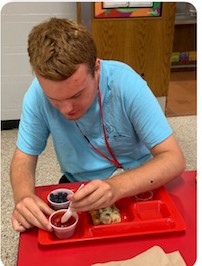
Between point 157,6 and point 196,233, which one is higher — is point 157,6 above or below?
above

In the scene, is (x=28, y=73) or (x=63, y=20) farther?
(x=28, y=73)

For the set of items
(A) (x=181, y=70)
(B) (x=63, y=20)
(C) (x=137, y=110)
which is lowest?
(A) (x=181, y=70)

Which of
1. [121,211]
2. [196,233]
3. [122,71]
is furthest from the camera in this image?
[122,71]

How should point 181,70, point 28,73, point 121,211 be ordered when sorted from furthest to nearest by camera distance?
point 181,70, point 28,73, point 121,211

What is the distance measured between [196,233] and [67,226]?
319 mm

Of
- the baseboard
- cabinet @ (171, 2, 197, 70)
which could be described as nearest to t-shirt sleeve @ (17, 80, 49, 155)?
the baseboard

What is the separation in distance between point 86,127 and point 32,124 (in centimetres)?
18

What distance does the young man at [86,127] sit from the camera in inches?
37.3

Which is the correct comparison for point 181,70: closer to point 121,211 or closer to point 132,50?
point 132,50

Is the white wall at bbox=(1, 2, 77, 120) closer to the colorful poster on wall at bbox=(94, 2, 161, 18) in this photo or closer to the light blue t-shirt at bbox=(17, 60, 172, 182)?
the colorful poster on wall at bbox=(94, 2, 161, 18)

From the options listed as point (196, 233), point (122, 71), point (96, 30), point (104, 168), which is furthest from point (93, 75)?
point (96, 30)

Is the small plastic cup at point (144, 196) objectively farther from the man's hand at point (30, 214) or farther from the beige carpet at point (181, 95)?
the beige carpet at point (181, 95)

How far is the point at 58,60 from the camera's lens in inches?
37.0

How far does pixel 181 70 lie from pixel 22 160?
3.48 metres
